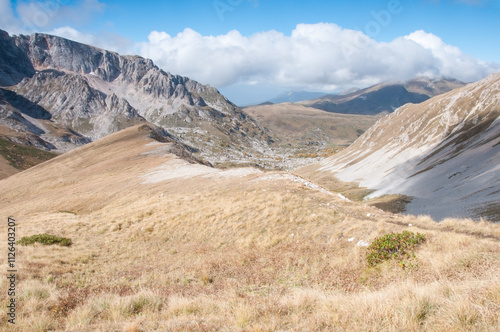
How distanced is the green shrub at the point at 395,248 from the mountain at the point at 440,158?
43.9 m

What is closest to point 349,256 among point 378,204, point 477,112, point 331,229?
point 331,229

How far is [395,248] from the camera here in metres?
11.5

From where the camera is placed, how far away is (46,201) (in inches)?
1809

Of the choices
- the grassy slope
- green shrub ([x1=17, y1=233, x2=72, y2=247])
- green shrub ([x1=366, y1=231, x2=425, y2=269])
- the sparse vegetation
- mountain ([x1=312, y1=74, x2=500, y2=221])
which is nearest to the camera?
green shrub ([x1=366, y1=231, x2=425, y2=269])

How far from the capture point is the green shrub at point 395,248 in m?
10.9

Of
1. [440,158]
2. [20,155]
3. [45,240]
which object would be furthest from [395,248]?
[20,155]

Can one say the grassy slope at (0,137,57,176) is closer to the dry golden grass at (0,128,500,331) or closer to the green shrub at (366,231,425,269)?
the dry golden grass at (0,128,500,331)

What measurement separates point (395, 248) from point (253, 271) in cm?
679

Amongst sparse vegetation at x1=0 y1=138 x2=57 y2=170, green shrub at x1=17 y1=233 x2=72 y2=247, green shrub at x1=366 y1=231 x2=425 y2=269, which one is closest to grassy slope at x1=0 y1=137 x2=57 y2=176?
sparse vegetation at x1=0 y1=138 x2=57 y2=170

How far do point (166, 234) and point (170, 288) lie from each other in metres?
10.3

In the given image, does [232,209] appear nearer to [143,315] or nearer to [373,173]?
[143,315]

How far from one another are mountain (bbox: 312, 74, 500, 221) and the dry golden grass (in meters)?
43.1

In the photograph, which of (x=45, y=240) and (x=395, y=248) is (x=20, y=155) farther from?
(x=395, y=248)

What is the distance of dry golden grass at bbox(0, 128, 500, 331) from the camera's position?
6.80 meters
